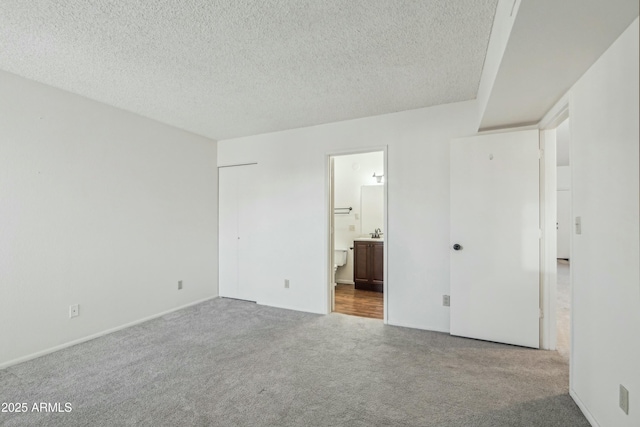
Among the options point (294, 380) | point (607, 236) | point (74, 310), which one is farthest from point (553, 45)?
point (74, 310)

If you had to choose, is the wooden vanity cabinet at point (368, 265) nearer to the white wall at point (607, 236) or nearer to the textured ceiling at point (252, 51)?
the textured ceiling at point (252, 51)

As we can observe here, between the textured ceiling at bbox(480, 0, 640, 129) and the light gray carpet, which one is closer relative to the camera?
the textured ceiling at bbox(480, 0, 640, 129)

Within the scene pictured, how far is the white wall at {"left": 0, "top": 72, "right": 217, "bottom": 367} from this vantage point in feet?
7.79

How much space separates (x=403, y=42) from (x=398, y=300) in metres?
2.53

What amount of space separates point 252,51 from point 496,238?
8.86ft

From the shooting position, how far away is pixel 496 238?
2.71 meters

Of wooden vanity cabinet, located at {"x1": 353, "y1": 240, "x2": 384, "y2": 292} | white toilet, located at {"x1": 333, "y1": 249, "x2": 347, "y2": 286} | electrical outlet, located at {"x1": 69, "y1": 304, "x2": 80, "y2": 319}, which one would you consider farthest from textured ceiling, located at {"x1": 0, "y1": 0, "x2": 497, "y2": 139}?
white toilet, located at {"x1": 333, "y1": 249, "x2": 347, "y2": 286}

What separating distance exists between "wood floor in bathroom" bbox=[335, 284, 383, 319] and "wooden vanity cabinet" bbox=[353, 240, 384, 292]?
138 millimetres

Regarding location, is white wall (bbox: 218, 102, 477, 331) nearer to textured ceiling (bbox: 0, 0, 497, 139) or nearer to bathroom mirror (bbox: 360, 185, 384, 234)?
textured ceiling (bbox: 0, 0, 497, 139)

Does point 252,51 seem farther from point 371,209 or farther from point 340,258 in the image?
point 340,258

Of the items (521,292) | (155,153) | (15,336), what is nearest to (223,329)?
(15,336)

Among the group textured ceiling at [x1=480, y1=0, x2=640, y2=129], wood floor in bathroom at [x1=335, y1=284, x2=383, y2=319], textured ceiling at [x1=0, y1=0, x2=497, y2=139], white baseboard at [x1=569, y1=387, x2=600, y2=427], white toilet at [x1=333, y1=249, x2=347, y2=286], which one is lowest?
wood floor in bathroom at [x1=335, y1=284, x2=383, y2=319]

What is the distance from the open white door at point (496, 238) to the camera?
2.60m

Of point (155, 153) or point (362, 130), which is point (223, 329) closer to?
point (155, 153)
